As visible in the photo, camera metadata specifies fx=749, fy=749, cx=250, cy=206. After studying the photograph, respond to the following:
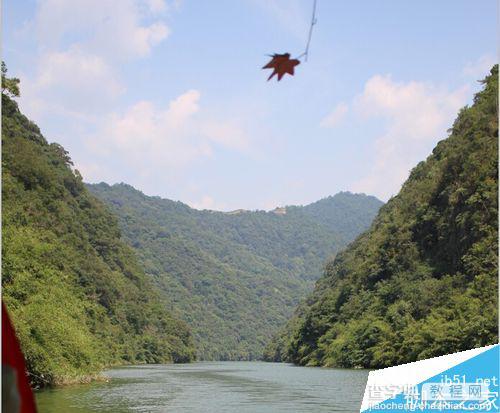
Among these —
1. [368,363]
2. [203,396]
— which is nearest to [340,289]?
[368,363]

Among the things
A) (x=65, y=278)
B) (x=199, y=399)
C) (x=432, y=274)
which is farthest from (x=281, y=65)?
(x=432, y=274)

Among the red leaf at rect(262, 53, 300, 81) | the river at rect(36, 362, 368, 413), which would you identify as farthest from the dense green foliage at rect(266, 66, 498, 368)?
the red leaf at rect(262, 53, 300, 81)

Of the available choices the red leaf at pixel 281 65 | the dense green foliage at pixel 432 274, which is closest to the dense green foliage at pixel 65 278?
the dense green foliage at pixel 432 274

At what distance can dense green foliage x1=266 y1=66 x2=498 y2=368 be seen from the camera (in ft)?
172

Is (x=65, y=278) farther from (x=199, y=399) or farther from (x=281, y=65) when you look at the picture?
(x=281, y=65)

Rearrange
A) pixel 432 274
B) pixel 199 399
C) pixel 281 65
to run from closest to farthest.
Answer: pixel 281 65
pixel 199 399
pixel 432 274

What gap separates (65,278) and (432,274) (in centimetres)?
3171

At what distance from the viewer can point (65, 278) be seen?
182ft

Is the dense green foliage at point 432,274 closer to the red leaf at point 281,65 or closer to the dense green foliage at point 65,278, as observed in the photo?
the dense green foliage at point 65,278

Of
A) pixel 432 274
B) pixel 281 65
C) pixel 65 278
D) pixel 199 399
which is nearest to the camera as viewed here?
pixel 281 65

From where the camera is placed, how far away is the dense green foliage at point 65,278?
109 ft

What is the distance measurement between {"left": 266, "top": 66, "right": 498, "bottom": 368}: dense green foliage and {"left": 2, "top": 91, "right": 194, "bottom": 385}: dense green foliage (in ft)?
74.0

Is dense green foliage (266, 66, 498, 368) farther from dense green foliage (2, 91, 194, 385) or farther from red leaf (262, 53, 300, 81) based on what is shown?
red leaf (262, 53, 300, 81)

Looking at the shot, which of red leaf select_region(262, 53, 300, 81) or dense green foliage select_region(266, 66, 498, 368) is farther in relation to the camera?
dense green foliage select_region(266, 66, 498, 368)
